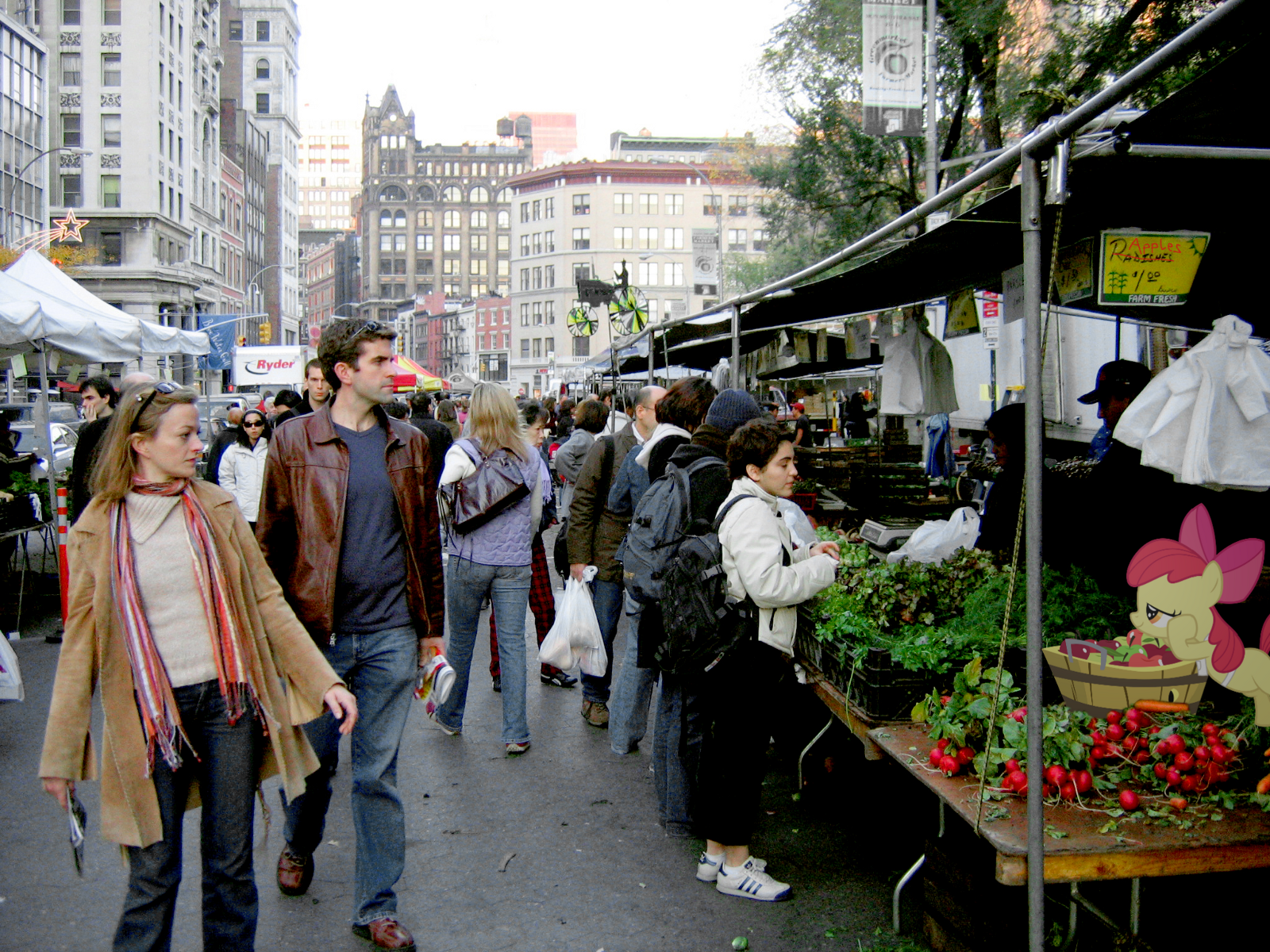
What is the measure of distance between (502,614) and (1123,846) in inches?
139

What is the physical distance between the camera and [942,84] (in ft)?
63.4

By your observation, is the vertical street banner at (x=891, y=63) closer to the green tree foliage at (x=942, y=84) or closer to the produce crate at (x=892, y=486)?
the green tree foliage at (x=942, y=84)

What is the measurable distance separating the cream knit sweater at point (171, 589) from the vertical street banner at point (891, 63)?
13641 mm

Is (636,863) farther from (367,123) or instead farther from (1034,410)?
(367,123)

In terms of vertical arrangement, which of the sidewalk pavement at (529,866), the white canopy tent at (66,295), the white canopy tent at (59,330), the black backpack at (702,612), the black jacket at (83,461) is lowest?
the sidewalk pavement at (529,866)

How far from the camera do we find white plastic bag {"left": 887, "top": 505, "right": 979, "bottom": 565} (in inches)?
238

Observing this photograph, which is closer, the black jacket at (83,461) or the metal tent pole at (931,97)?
the black jacket at (83,461)

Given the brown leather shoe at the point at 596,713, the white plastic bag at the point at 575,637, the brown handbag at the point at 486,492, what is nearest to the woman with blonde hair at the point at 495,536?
the brown handbag at the point at 486,492

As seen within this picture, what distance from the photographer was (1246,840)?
117 inches

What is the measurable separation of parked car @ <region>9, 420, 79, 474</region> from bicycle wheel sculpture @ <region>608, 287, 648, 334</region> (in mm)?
8815

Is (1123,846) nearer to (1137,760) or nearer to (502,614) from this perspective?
(1137,760)

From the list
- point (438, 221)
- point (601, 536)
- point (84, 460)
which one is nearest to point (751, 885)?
point (601, 536)

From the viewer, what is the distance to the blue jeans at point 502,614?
571 centimetres

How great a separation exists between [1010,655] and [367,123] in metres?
165
